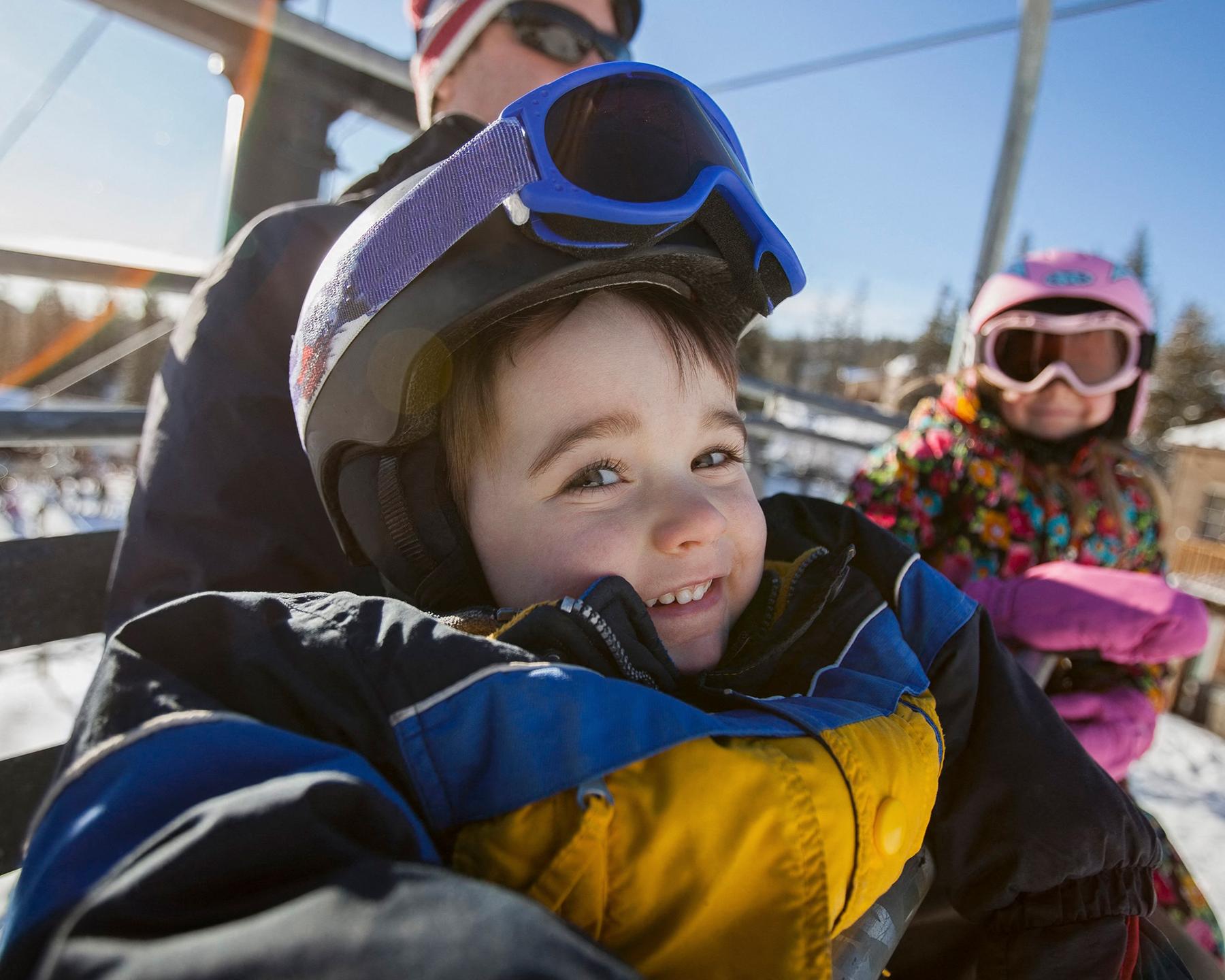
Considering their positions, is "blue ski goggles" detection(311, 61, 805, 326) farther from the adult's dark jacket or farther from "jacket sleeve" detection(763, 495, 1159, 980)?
"jacket sleeve" detection(763, 495, 1159, 980)

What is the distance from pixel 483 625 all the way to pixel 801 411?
13.1 feet

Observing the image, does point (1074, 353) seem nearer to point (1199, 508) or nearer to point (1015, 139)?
point (1015, 139)

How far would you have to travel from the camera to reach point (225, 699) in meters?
0.73

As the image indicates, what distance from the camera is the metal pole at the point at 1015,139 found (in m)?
3.10

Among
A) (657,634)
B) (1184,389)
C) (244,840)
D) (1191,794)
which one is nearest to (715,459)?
(657,634)

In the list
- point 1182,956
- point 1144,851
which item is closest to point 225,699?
point 1144,851

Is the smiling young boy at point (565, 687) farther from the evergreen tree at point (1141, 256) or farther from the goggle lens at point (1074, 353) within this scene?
the evergreen tree at point (1141, 256)

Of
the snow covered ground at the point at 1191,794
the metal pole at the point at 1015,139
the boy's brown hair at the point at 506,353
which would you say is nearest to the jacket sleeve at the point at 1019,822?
the boy's brown hair at the point at 506,353

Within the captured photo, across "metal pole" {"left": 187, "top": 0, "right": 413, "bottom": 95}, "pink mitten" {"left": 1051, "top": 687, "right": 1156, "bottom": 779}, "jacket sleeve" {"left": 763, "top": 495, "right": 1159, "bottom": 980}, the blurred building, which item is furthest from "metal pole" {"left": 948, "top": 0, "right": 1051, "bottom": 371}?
the blurred building

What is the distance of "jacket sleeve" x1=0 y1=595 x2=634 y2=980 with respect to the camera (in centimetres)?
47

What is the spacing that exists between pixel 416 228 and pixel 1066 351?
245 cm

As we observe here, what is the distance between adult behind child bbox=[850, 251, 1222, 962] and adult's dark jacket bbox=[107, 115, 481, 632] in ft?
5.51

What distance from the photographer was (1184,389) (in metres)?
35.0

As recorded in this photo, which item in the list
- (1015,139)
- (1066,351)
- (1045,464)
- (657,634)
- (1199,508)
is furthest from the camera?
(1199,508)
